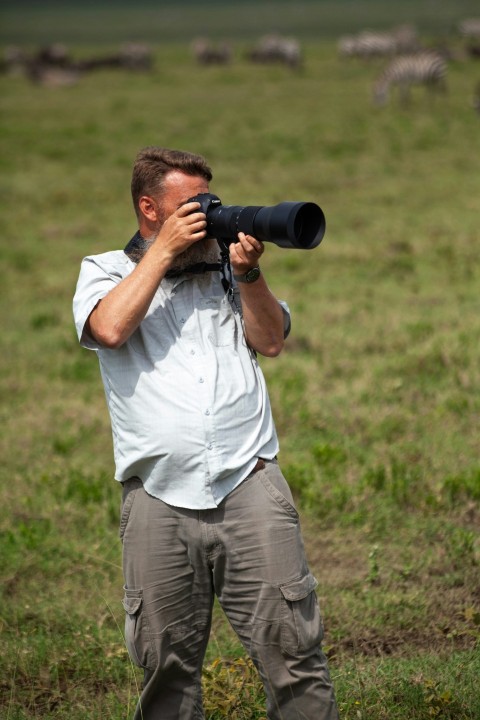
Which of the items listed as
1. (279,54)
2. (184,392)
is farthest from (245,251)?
(279,54)

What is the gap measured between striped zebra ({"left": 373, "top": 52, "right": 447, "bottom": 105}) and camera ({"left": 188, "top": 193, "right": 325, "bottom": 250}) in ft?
83.2

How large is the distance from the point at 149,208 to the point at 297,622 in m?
1.33

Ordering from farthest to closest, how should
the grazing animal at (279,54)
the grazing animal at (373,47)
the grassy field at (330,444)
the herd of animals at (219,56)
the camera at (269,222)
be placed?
the grazing animal at (373,47)
the grazing animal at (279,54)
the herd of animals at (219,56)
the grassy field at (330,444)
the camera at (269,222)

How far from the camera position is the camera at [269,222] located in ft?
9.79

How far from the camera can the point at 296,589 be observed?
3045 millimetres

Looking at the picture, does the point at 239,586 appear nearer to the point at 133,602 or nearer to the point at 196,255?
the point at 133,602

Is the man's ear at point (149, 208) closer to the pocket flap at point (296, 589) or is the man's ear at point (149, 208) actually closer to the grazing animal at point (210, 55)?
the pocket flap at point (296, 589)

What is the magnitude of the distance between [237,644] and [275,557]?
4.90ft

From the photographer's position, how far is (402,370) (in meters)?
7.73

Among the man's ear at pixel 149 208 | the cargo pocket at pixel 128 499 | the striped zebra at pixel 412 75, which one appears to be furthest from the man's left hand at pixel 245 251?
the striped zebra at pixel 412 75

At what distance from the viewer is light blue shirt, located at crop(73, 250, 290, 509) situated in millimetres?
3082

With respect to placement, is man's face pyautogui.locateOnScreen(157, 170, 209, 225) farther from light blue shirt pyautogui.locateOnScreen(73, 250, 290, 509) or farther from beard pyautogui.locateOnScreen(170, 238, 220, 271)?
light blue shirt pyautogui.locateOnScreen(73, 250, 290, 509)

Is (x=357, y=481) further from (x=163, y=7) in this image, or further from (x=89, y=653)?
(x=163, y=7)

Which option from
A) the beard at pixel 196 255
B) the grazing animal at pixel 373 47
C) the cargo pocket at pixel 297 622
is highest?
the grazing animal at pixel 373 47
